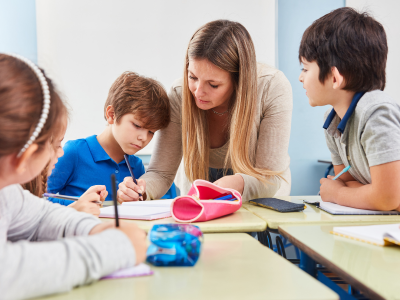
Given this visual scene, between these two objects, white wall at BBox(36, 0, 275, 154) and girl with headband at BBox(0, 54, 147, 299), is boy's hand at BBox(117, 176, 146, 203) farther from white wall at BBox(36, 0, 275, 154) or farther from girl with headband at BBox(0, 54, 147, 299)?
white wall at BBox(36, 0, 275, 154)

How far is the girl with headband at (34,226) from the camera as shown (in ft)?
1.43

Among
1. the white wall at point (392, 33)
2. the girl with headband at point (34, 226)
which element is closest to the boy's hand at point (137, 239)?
the girl with headband at point (34, 226)

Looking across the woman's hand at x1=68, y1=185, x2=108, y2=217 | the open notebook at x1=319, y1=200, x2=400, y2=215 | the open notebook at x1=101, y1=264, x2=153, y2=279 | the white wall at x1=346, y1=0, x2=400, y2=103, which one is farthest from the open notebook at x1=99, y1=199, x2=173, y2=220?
the white wall at x1=346, y1=0, x2=400, y2=103

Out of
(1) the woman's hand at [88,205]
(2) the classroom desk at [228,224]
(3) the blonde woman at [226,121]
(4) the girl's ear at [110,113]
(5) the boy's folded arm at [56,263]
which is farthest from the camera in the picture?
(4) the girl's ear at [110,113]

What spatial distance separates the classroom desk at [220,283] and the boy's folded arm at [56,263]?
0.9 inches

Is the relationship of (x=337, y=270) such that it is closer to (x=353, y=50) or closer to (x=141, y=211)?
(x=141, y=211)

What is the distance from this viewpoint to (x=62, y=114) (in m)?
0.62

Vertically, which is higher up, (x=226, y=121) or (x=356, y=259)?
(x=226, y=121)

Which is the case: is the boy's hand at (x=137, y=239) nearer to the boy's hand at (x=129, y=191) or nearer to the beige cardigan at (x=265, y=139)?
the boy's hand at (x=129, y=191)

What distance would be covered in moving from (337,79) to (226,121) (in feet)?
1.76

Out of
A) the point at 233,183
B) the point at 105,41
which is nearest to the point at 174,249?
the point at 233,183

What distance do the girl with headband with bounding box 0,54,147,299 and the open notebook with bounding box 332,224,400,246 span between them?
1.48 ft

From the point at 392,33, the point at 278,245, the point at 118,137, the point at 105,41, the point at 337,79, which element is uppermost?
the point at 392,33

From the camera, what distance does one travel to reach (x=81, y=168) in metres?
1.53
